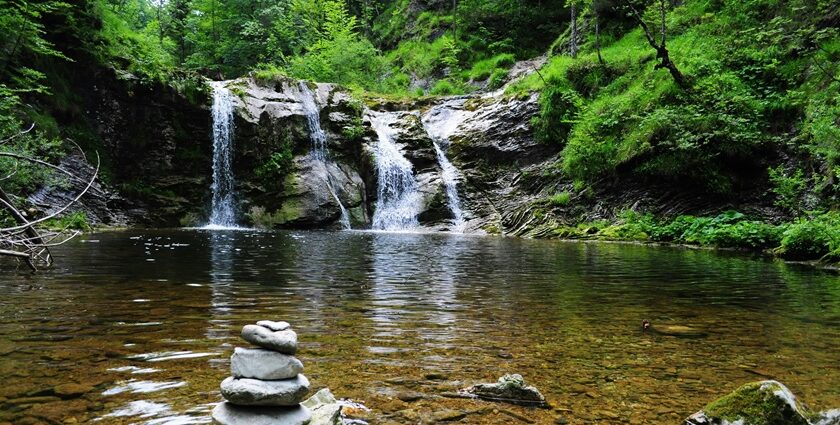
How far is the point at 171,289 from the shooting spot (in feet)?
24.2

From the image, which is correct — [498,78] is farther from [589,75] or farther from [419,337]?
[419,337]

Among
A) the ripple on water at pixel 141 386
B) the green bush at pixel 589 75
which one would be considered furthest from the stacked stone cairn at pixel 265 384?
the green bush at pixel 589 75

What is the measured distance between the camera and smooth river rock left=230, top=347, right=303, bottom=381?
2908mm

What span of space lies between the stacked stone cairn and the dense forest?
42.6ft

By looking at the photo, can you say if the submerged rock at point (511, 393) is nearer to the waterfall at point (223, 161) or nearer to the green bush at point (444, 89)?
the waterfall at point (223, 161)

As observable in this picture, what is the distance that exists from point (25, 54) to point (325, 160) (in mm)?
13466

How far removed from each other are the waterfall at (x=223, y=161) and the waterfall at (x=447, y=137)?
10962 mm

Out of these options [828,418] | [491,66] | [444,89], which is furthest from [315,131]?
[828,418]

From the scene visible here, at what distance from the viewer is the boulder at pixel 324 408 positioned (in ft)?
9.33

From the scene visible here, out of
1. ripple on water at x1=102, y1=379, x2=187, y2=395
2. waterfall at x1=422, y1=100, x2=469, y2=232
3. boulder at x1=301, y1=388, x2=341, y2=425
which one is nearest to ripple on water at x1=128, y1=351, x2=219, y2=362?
ripple on water at x1=102, y1=379, x2=187, y2=395

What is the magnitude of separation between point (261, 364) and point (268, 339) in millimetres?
144

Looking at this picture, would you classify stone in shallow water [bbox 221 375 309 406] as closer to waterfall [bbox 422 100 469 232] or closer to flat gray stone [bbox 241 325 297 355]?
flat gray stone [bbox 241 325 297 355]

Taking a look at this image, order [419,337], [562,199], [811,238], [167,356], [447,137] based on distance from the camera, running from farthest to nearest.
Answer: [447,137] → [562,199] → [811,238] → [419,337] → [167,356]

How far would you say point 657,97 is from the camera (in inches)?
846
